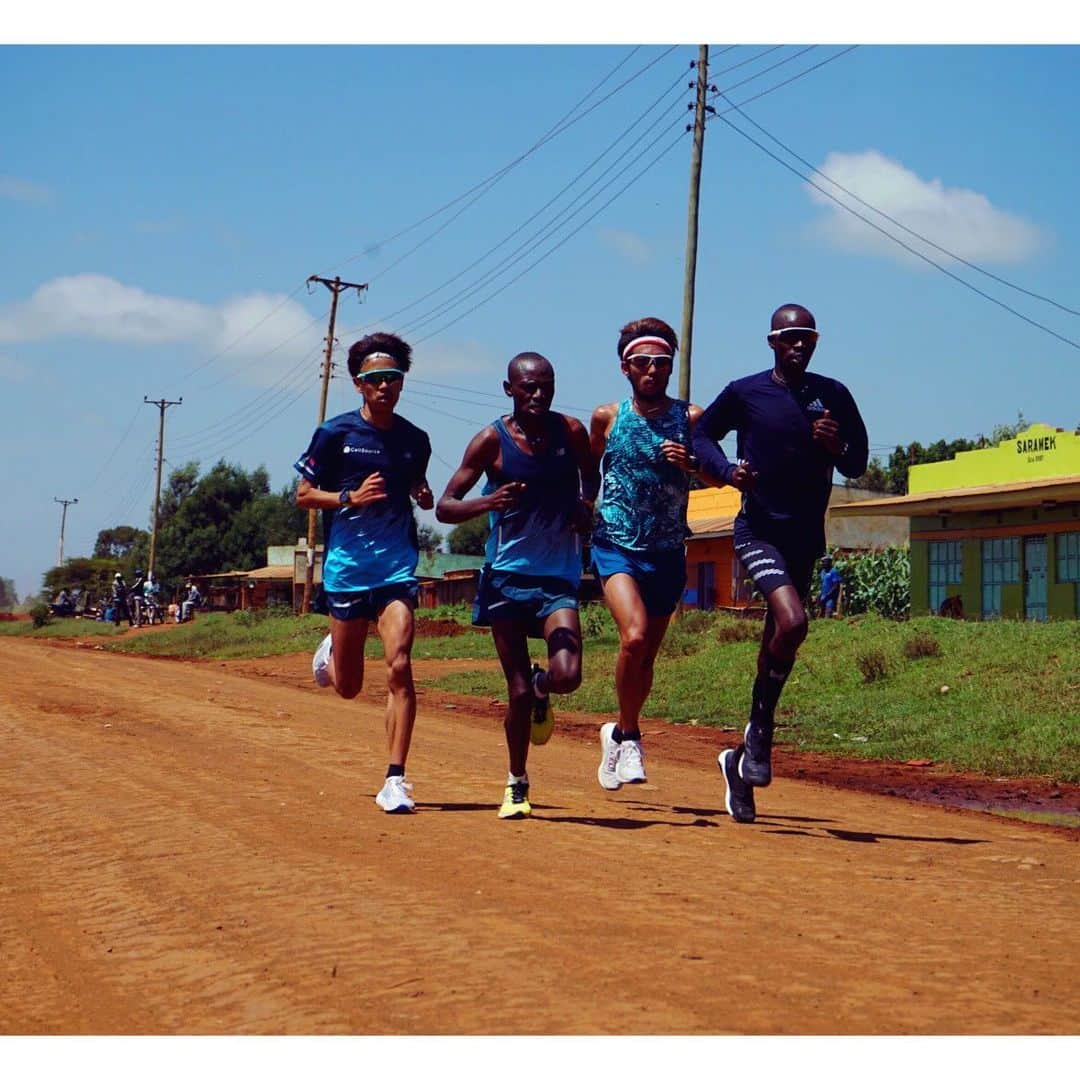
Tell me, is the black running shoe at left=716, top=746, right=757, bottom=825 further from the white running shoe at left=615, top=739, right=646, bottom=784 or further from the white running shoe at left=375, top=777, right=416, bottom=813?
the white running shoe at left=375, top=777, right=416, bottom=813

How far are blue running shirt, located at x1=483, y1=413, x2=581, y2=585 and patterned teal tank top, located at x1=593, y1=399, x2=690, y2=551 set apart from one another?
0.73 feet

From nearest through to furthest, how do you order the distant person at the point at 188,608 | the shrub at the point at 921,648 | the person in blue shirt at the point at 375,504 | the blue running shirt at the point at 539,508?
the blue running shirt at the point at 539,508, the person in blue shirt at the point at 375,504, the shrub at the point at 921,648, the distant person at the point at 188,608

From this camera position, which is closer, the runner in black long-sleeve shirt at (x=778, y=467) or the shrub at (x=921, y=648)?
the runner in black long-sleeve shirt at (x=778, y=467)

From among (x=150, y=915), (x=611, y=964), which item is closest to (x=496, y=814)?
(x=150, y=915)

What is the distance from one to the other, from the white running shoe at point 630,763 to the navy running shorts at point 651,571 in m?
0.70

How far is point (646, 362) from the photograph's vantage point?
7.68 metres

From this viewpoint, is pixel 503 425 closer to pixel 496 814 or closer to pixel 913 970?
pixel 496 814

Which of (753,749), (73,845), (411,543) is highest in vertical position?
(411,543)

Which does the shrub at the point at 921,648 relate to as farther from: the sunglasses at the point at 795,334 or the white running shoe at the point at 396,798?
the white running shoe at the point at 396,798

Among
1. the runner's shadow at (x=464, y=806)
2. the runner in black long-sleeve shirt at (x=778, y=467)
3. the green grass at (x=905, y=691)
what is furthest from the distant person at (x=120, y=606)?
the runner in black long-sleeve shirt at (x=778, y=467)

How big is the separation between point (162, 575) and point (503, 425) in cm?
8926

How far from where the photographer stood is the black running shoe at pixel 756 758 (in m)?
7.59

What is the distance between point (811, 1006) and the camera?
12.8 feet

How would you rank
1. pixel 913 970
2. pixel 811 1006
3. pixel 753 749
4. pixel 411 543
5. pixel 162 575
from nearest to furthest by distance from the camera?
pixel 811 1006 < pixel 913 970 < pixel 753 749 < pixel 411 543 < pixel 162 575
